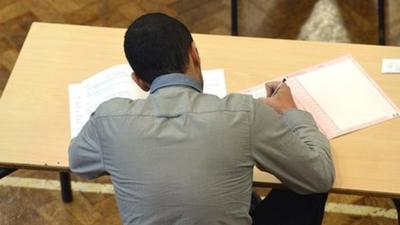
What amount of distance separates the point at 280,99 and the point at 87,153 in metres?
0.46

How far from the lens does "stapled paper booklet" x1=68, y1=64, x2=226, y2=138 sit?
4.89 ft

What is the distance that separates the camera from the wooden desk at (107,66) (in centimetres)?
138

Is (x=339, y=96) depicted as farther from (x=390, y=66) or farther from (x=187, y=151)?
(x=187, y=151)

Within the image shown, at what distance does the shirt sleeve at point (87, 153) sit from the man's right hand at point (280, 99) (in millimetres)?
411

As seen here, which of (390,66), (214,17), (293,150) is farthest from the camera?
(214,17)

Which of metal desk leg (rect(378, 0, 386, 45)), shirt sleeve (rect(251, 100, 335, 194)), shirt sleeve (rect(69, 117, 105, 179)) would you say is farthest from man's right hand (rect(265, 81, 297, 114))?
metal desk leg (rect(378, 0, 386, 45))

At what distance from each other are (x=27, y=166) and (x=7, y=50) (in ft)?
4.54

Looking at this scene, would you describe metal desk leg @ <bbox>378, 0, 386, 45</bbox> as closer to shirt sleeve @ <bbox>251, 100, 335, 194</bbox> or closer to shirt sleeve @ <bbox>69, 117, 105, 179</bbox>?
shirt sleeve @ <bbox>251, 100, 335, 194</bbox>

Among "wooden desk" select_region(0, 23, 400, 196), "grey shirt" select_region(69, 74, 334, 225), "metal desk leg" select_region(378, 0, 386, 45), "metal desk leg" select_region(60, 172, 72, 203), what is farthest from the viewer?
"metal desk leg" select_region(378, 0, 386, 45)

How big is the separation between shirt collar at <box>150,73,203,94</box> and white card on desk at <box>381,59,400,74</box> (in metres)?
0.58

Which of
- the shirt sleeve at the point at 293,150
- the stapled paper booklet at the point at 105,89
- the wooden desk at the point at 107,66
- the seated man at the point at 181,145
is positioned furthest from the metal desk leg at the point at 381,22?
the seated man at the point at 181,145

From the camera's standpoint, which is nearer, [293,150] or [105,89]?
[293,150]

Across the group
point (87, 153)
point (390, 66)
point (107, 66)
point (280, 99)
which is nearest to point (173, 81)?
Result: point (87, 153)

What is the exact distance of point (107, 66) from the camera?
1607 mm
